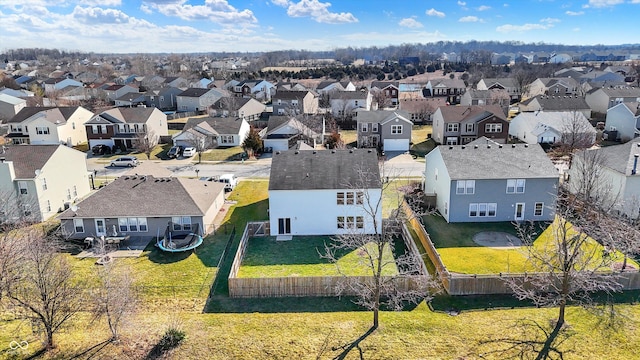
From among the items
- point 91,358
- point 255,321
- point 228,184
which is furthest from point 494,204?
point 91,358

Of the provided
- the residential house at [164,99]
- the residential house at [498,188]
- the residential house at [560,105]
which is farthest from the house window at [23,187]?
the residential house at [560,105]

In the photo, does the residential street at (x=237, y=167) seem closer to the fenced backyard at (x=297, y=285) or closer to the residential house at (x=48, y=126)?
the residential house at (x=48, y=126)

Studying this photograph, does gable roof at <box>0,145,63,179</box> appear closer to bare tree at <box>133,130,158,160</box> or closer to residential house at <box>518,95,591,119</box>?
bare tree at <box>133,130,158,160</box>

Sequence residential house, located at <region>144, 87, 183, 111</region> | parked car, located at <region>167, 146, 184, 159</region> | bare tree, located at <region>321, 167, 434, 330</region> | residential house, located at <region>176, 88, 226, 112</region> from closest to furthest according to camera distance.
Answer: bare tree, located at <region>321, 167, 434, 330</region> → parked car, located at <region>167, 146, 184, 159</region> → residential house, located at <region>176, 88, 226, 112</region> → residential house, located at <region>144, 87, 183, 111</region>

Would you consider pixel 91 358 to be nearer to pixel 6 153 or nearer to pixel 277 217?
pixel 277 217

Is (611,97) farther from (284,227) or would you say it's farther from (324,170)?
(284,227)

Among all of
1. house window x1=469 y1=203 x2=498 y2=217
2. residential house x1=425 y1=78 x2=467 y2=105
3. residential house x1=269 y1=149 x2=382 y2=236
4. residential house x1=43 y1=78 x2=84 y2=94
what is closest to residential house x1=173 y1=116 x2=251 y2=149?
residential house x1=269 y1=149 x2=382 y2=236

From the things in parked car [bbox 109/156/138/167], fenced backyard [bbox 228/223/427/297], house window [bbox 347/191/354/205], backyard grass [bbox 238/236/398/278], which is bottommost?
backyard grass [bbox 238/236/398/278]

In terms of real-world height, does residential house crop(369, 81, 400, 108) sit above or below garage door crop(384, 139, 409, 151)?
above
